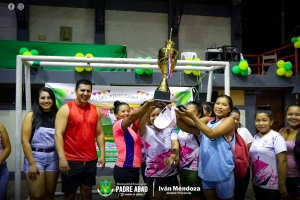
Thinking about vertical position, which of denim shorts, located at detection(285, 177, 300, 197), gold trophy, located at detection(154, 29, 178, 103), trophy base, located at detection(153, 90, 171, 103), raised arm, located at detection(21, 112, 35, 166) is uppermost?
gold trophy, located at detection(154, 29, 178, 103)

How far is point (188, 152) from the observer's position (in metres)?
2.71

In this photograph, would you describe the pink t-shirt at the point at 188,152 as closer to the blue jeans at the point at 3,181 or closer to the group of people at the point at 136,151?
the group of people at the point at 136,151

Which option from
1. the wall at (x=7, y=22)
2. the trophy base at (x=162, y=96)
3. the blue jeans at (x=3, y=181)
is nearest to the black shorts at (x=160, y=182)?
the trophy base at (x=162, y=96)

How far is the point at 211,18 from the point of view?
382 inches

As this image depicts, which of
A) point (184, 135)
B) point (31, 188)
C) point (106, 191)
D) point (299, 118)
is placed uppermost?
point (299, 118)

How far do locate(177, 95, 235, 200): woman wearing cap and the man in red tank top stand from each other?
895 millimetres

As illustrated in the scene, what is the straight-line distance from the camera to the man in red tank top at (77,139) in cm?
242

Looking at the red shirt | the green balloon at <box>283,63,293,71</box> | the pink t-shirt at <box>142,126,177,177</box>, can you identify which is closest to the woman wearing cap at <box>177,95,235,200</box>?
the pink t-shirt at <box>142,126,177,177</box>

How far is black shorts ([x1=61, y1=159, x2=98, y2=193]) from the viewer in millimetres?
2475

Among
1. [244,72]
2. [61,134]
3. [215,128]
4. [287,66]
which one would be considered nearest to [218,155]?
[215,128]

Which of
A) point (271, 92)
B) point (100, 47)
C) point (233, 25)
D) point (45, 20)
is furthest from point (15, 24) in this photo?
point (271, 92)

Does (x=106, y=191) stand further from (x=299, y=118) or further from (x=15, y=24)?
(x=15, y=24)

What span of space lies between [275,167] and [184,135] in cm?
86

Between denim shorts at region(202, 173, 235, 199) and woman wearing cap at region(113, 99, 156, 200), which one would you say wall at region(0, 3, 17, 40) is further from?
denim shorts at region(202, 173, 235, 199)
